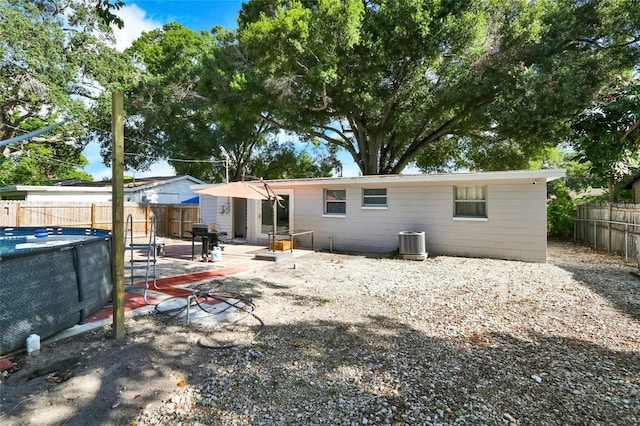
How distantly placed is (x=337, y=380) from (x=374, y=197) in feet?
28.5

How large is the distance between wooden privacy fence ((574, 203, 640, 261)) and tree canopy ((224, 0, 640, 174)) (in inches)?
137

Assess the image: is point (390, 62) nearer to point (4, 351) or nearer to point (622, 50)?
point (622, 50)

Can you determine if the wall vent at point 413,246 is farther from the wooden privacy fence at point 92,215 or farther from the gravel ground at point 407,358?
the wooden privacy fence at point 92,215

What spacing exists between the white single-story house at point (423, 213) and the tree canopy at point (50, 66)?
11535mm

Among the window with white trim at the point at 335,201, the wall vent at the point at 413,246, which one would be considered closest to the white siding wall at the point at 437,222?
the window with white trim at the point at 335,201

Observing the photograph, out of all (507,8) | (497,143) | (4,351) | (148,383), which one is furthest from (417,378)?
(497,143)

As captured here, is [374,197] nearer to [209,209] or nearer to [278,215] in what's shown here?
[278,215]

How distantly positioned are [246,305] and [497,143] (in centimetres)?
1741

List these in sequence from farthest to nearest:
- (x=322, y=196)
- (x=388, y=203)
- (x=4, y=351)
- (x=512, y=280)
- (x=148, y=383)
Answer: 1. (x=322, y=196)
2. (x=388, y=203)
3. (x=512, y=280)
4. (x=4, y=351)
5. (x=148, y=383)

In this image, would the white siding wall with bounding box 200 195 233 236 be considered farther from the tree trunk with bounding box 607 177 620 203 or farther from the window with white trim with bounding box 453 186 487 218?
the tree trunk with bounding box 607 177 620 203

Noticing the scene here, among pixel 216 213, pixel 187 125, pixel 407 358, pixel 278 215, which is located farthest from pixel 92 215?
pixel 407 358

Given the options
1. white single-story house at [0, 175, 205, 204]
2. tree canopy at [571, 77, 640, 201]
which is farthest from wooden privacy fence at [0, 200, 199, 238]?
tree canopy at [571, 77, 640, 201]

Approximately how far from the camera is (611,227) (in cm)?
1041

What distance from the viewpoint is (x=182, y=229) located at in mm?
15789
